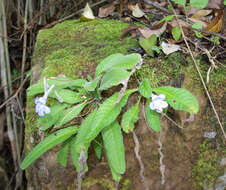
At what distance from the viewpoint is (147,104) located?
112 cm

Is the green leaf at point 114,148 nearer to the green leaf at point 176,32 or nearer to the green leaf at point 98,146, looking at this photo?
the green leaf at point 98,146

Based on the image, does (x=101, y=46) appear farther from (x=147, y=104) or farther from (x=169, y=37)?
(x=147, y=104)

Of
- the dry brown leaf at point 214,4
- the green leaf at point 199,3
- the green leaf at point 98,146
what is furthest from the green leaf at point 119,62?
the dry brown leaf at point 214,4

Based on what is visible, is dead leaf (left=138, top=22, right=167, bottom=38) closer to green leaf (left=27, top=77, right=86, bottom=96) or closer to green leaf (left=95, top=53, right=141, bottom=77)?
green leaf (left=95, top=53, right=141, bottom=77)

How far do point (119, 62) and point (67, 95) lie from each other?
0.30 meters

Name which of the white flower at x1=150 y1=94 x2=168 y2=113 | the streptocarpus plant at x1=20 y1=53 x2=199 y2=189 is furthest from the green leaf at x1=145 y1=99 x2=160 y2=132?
the white flower at x1=150 y1=94 x2=168 y2=113

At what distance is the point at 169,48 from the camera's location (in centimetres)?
131

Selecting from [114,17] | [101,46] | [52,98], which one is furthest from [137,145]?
[114,17]

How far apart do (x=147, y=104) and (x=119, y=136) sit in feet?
0.64

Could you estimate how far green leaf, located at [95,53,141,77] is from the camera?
43.5 inches

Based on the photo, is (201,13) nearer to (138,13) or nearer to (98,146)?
(138,13)

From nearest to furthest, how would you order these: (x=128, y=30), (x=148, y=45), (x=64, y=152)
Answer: (x=64, y=152), (x=148, y=45), (x=128, y=30)

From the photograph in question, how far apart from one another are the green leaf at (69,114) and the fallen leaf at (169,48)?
1.73 ft

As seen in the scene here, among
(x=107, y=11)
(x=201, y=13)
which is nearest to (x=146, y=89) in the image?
(x=201, y=13)
